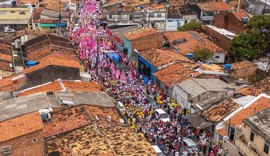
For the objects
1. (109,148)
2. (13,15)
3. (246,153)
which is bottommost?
(246,153)

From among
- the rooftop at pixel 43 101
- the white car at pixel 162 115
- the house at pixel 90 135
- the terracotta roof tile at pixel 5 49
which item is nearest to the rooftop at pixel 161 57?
the white car at pixel 162 115

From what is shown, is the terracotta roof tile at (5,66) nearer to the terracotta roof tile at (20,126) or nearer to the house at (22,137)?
the terracotta roof tile at (20,126)

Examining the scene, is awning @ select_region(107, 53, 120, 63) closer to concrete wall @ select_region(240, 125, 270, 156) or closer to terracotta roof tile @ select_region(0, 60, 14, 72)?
terracotta roof tile @ select_region(0, 60, 14, 72)

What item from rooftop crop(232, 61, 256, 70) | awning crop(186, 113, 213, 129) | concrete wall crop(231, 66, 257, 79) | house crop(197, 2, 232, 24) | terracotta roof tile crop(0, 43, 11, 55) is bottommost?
awning crop(186, 113, 213, 129)

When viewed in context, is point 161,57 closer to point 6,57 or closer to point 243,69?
point 243,69

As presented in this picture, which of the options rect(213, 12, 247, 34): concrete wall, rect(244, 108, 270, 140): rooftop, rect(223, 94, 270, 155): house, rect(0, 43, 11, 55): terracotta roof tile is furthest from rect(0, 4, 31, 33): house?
rect(244, 108, 270, 140): rooftop

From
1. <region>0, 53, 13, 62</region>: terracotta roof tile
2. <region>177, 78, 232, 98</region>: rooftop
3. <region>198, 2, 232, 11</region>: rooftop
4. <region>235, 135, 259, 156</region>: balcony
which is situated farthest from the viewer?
<region>198, 2, 232, 11</region>: rooftop

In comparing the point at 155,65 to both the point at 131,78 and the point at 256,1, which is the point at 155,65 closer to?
the point at 131,78

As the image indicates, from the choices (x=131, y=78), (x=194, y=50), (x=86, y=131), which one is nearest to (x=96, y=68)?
(x=131, y=78)
